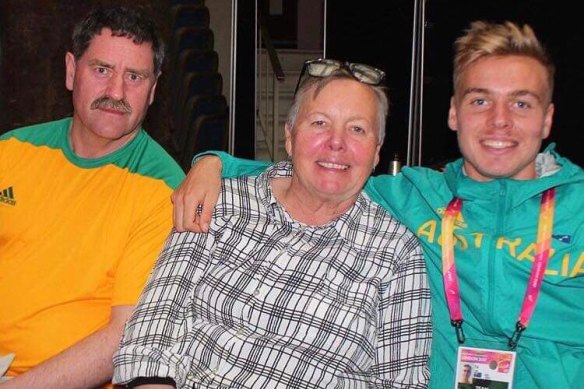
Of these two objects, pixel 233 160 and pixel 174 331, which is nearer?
pixel 174 331

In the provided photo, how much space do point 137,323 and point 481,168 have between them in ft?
3.61

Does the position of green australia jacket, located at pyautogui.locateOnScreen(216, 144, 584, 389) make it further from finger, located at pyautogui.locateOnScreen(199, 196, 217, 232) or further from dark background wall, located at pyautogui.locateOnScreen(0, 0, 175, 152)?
dark background wall, located at pyautogui.locateOnScreen(0, 0, 175, 152)

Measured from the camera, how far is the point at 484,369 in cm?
219

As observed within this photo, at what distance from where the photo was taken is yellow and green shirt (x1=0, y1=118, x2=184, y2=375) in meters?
2.30

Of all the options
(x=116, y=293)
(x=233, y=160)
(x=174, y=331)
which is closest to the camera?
(x=174, y=331)

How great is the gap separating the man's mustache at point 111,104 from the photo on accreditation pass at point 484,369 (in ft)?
4.14

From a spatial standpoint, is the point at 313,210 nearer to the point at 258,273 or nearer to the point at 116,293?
the point at 258,273

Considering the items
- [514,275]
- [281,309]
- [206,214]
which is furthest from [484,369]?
[206,214]

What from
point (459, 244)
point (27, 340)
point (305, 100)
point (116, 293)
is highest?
point (305, 100)

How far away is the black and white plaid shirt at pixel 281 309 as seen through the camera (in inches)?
81.0

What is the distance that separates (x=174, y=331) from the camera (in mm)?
2105

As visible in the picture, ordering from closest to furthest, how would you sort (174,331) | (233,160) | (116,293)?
(174,331)
(116,293)
(233,160)

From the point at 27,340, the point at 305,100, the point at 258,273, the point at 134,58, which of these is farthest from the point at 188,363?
the point at 134,58

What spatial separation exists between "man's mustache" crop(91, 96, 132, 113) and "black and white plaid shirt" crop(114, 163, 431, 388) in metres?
0.48
